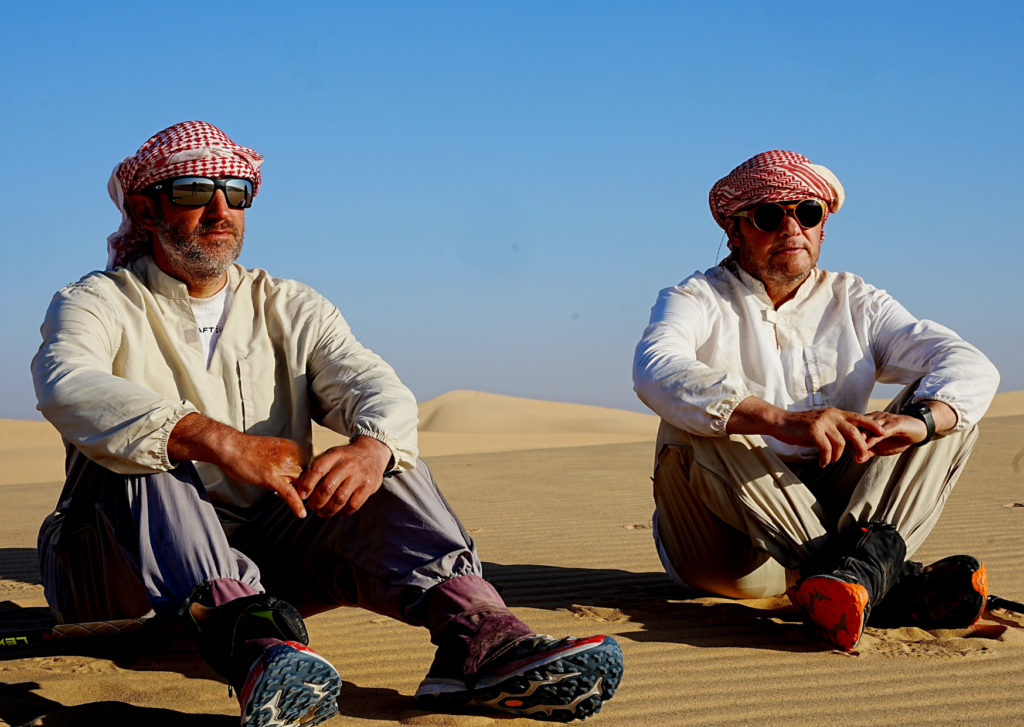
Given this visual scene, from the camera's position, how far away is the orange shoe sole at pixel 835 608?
3119 mm

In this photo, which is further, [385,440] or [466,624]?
[385,440]

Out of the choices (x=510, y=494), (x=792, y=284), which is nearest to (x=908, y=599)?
(x=792, y=284)

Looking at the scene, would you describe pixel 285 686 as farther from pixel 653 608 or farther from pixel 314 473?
pixel 653 608

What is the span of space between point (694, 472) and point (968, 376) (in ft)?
3.40

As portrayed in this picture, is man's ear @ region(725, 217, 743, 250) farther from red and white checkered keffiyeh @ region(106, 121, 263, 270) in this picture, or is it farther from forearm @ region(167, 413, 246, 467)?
forearm @ region(167, 413, 246, 467)

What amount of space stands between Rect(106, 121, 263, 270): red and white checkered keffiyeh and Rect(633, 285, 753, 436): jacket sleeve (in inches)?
64.5

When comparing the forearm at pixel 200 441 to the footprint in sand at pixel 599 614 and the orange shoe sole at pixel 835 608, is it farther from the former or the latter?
the orange shoe sole at pixel 835 608

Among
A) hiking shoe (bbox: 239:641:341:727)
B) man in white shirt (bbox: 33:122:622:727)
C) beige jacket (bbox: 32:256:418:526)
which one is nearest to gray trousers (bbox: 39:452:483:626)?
man in white shirt (bbox: 33:122:622:727)

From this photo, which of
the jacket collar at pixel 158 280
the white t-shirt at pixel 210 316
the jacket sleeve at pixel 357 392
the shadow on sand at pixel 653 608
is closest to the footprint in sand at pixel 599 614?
the shadow on sand at pixel 653 608

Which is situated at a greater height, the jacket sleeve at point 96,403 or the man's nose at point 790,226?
the man's nose at point 790,226

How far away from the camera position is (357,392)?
337cm

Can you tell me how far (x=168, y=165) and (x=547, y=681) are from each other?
228 centimetres

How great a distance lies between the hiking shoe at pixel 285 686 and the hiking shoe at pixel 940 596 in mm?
2084

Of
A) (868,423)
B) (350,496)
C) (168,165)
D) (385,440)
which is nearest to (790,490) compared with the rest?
(868,423)
